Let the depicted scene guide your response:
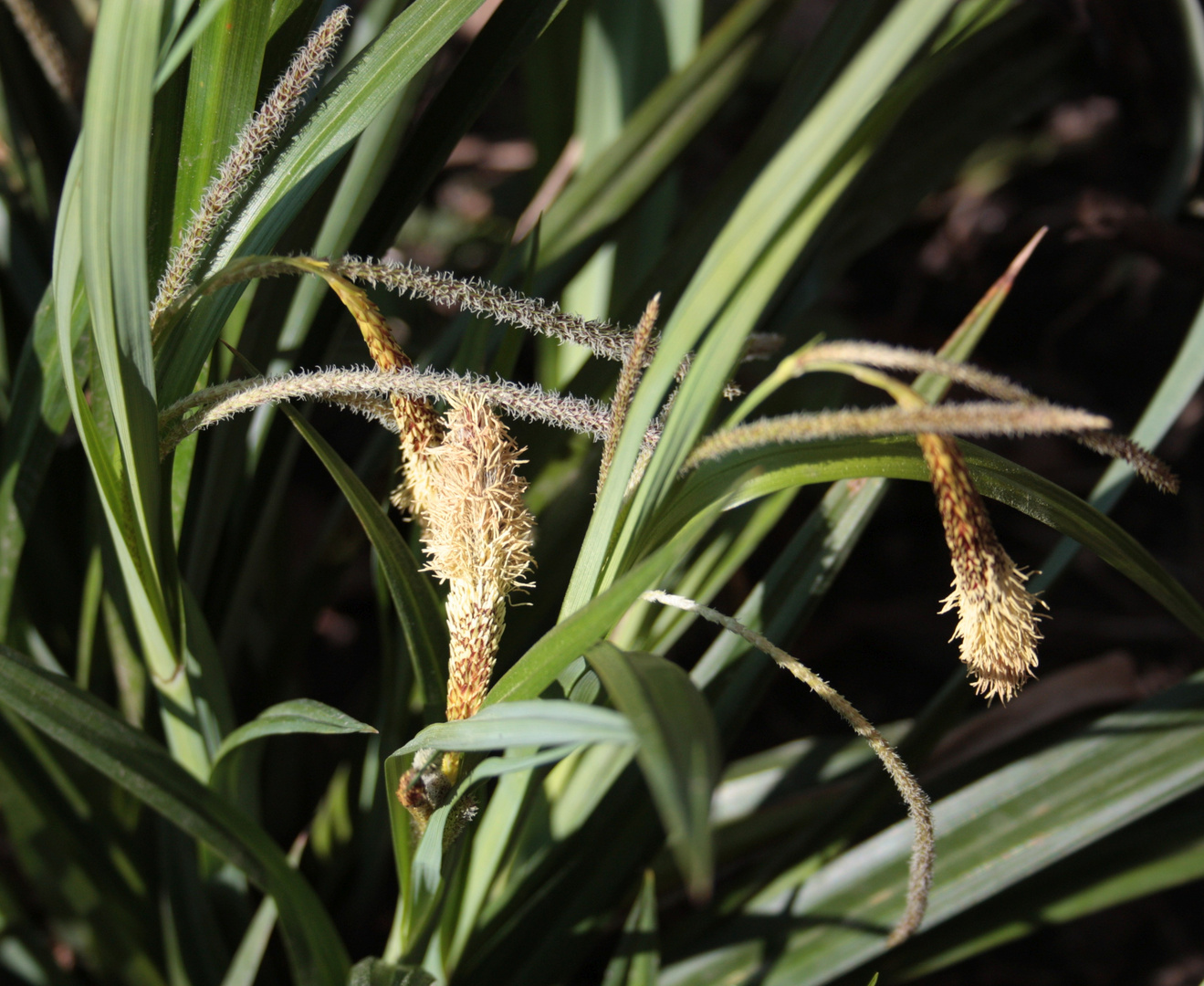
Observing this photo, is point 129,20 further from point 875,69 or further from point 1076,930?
→ point 1076,930

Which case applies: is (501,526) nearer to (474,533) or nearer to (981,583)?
(474,533)

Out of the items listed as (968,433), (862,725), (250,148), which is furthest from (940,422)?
(250,148)

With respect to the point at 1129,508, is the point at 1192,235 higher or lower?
higher

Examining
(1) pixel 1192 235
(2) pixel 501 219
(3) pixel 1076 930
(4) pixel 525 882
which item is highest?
(2) pixel 501 219

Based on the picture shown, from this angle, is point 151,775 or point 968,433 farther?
point 151,775

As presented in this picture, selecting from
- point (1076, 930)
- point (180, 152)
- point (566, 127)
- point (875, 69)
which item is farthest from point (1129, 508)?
point (180, 152)

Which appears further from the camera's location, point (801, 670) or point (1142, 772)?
point (1142, 772)
